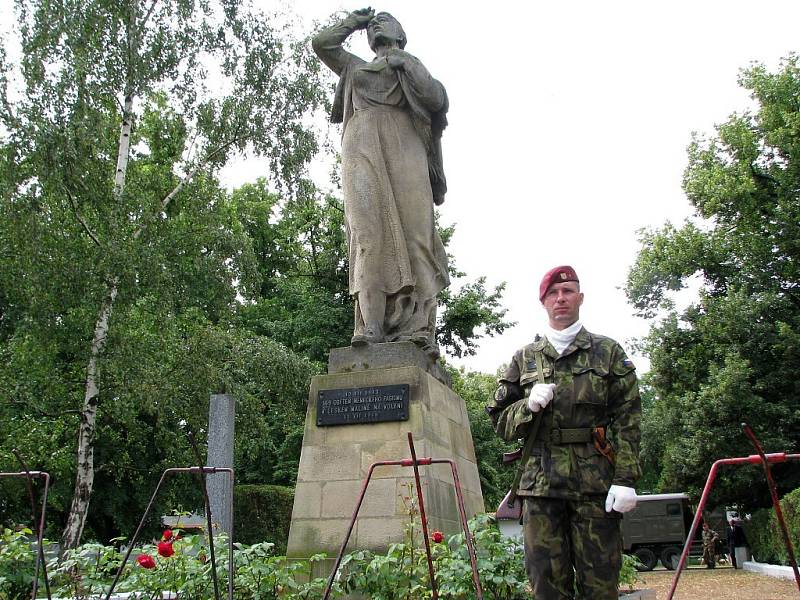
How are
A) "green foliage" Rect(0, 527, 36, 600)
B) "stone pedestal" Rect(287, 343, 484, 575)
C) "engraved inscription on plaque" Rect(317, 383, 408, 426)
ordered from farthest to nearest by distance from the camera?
"engraved inscription on plaque" Rect(317, 383, 408, 426) → "green foliage" Rect(0, 527, 36, 600) → "stone pedestal" Rect(287, 343, 484, 575)

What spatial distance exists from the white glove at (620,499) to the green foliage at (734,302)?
18907mm

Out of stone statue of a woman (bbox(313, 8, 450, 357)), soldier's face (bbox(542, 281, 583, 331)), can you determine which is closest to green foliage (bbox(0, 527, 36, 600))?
stone statue of a woman (bbox(313, 8, 450, 357))

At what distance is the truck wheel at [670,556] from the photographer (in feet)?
79.4

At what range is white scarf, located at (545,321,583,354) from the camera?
3.77 metres

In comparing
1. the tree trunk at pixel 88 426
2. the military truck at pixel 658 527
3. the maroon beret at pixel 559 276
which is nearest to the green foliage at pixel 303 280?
the tree trunk at pixel 88 426

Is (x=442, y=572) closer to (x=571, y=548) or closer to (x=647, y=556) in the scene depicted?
(x=571, y=548)

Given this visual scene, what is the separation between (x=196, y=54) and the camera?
49.4 feet

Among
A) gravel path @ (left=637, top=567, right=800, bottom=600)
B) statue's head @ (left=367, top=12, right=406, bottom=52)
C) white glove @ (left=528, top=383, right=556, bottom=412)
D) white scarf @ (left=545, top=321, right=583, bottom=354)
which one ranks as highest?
statue's head @ (left=367, top=12, right=406, bottom=52)

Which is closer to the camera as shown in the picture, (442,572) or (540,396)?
(540,396)

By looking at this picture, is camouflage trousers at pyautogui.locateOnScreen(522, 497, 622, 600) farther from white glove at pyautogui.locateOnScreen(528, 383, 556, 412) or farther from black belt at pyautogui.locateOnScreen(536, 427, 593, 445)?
white glove at pyautogui.locateOnScreen(528, 383, 556, 412)

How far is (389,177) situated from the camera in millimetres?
7066

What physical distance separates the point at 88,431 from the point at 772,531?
15.4 m

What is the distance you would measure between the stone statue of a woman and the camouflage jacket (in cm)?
295

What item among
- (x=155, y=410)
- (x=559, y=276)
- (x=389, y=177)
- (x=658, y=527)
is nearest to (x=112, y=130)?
(x=155, y=410)
